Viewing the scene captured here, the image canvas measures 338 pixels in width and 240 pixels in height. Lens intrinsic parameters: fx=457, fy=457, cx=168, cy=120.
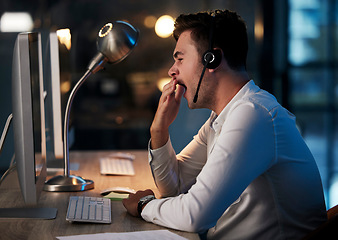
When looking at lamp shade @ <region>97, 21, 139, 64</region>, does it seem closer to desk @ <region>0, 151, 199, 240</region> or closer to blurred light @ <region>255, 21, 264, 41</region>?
desk @ <region>0, 151, 199, 240</region>

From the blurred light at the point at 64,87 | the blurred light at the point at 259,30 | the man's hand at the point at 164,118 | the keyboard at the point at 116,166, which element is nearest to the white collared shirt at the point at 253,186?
the man's hand at the point at 164,118

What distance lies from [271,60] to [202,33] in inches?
115

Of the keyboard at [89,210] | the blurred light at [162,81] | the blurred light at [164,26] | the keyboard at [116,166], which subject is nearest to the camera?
the keyboard at [89,210]

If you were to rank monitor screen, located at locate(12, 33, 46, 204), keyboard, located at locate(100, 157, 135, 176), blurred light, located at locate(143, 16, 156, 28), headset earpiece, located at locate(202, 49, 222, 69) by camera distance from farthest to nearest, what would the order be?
blurred light, located at locate(143, 16, 156, 28) < keyboard, located at locate(100, 157, 135, 176) < headset earpiece, located at locate(202, 49, 222, 69) < monitor screen, located at locate(12, 33, 46, 204)

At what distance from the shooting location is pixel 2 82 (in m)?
2.39

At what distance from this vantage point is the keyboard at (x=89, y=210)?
4.01 ft

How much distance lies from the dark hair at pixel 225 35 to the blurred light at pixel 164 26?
8.14 ft

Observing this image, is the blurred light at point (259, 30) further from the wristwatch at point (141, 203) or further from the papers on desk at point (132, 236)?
the papers on desk at point (132, 236)

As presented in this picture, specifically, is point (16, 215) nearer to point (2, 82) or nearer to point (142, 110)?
point (2, 82)

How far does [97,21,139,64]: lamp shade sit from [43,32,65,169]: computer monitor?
0.70ft

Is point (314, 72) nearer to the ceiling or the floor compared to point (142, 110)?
nearer to the ceiling

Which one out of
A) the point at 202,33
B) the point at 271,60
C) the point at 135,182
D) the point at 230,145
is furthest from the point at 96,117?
the point at 230,145

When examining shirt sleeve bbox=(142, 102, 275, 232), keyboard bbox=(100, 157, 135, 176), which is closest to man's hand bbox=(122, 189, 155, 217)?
shirt sleeve bbox=(142, 102, 275, 232)

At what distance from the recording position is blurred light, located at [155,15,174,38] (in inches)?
158
